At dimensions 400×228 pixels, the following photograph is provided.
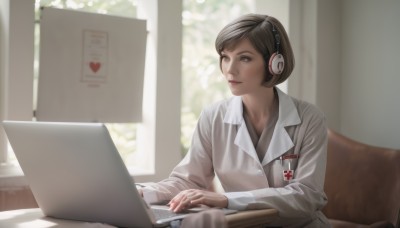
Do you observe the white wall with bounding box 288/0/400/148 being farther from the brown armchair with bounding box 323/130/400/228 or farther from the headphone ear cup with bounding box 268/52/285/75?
the headphone ear cup with bounding box 268/52/285/75

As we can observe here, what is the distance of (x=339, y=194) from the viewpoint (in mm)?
2551

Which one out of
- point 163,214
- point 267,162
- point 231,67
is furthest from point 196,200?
point 231,67

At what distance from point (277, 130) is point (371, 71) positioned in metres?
1.66

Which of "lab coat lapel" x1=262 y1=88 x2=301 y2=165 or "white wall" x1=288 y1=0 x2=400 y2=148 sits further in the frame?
"white wall" x1=288 y1=0 x2=400 y2=148

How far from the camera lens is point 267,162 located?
1861 millimetres

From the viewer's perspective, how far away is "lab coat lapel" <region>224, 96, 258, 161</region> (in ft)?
6.18

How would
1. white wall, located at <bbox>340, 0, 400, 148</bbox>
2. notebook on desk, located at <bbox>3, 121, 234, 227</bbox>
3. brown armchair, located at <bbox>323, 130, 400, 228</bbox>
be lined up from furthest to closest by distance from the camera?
1. white wall, located at <bbox>340, 0, 400, 148</bbox>
2. brown armchair, located at <bbox>323, 130, 400, 228</bbox>
3. notebook on desk, located at <bbox>3, 121, 234, 227</bbox>

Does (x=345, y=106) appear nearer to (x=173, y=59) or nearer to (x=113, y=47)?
(x=173, y=59)

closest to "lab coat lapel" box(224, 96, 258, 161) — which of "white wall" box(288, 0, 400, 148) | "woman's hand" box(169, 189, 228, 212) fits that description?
"woman's hand" box(169, 189, 228, 212)

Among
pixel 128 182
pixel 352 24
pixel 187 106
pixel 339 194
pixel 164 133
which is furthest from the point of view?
pixel 187 106

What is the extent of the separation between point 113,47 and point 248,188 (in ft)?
3.91

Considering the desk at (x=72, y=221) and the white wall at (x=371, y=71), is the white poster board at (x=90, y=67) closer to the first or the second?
the desk at (x=72, y=221)

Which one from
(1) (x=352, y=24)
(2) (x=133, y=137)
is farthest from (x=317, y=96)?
(2) (x=133, y=137)

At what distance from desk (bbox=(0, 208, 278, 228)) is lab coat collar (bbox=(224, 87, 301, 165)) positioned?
38 cm
